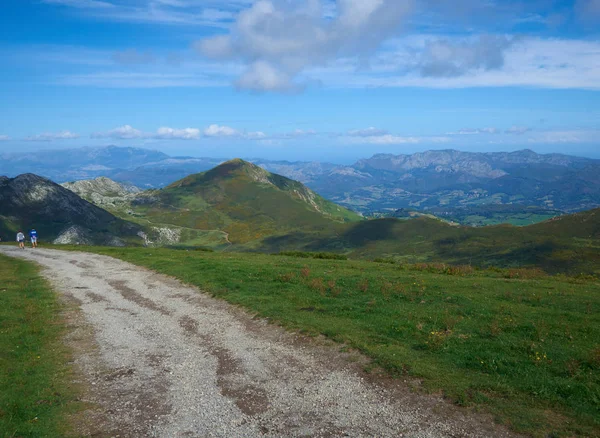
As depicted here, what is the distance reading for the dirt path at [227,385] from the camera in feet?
42.0

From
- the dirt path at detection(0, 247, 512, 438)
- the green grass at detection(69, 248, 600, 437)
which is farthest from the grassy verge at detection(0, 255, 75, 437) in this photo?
the green grass at detection(69, 248, 600, 437)

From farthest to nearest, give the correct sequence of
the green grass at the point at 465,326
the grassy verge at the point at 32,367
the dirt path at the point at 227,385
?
the green grass at the point at 465,326
the grassy verge at the point at 32,367
the dirt path at the point at 227,385

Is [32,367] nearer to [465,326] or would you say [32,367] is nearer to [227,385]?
[227,385]

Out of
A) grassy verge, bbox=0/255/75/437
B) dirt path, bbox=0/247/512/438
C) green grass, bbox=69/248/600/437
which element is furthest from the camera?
green grass, bbox=69/248/600/437

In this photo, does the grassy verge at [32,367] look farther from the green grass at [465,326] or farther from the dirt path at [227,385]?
the green grass at [465,326]

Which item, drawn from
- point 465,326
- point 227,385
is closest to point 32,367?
point 227,385

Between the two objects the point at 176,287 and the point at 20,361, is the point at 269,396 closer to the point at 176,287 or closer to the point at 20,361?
the point at 20,361

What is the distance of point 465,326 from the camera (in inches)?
813

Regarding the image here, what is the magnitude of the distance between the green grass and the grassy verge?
1028 centimetres

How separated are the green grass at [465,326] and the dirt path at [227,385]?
4.40 ft

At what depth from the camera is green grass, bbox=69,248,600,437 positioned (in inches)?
545

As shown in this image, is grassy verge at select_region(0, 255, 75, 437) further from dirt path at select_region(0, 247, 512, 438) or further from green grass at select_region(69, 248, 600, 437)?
green grass at select_region(69, 248, 600, 437)

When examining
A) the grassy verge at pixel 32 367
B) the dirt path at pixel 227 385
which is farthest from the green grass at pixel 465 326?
the grassy verge at pixel 32 367

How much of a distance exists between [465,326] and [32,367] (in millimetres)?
20315
